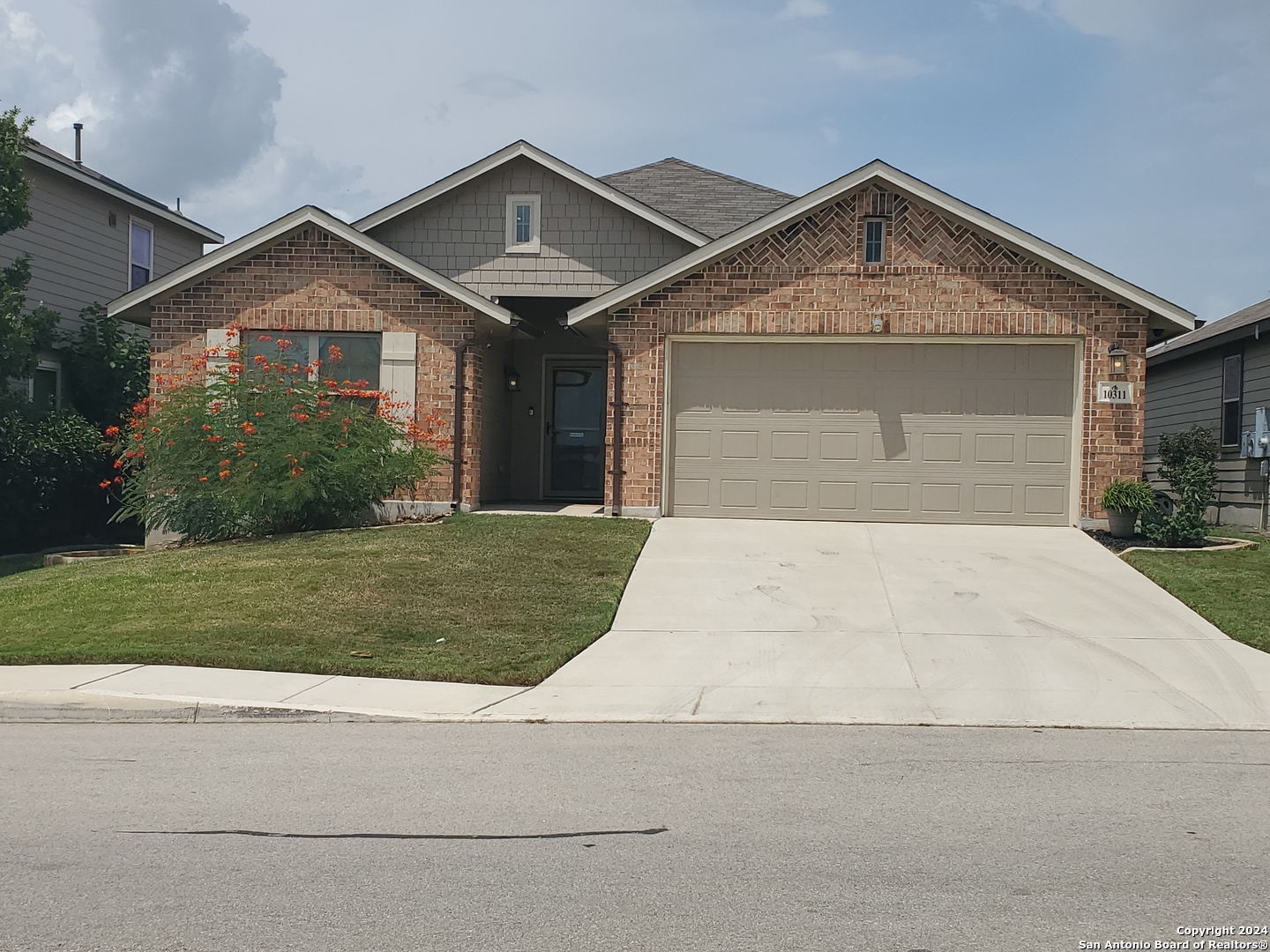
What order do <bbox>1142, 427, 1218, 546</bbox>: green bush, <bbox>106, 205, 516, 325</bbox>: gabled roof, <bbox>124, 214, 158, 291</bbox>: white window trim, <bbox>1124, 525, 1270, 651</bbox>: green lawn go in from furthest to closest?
<bbox>124, 214, 158, 291</bbox>: white window trim < <bbox>106, 205, 516, 325</bbox>: gabled roof < <bbox>1142, 427, 1218, 546</bbox>: green bush < <bbox>1124, 525, 1270, 651</bbox>: green lawn

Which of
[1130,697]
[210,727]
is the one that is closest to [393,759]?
[210,727]

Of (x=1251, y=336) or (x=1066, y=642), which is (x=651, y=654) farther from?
(x=1251, y=336)

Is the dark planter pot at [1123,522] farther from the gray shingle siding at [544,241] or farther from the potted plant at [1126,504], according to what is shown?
the gray shingle siding at [544,241]

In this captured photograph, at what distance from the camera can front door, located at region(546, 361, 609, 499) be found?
852 inches

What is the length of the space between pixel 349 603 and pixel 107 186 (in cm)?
1470

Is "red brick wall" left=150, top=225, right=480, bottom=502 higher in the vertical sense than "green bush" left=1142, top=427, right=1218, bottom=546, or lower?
higher

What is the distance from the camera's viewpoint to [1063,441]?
1725 cm

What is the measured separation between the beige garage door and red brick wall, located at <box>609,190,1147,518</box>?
35cm

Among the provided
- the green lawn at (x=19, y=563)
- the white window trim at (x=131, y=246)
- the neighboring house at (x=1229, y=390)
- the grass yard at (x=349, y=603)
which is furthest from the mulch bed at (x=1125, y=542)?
the white window trim at (x=131, y=246)

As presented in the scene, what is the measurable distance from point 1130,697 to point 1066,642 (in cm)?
187

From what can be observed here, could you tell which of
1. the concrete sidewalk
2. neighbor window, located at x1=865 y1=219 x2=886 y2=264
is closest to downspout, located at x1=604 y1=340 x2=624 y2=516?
neighbor window, located at x1=865 y1=219 x2=886 y2=264

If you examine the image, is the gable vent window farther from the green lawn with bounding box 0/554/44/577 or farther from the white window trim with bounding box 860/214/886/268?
the green lawn with bounding box 0/554/44/577

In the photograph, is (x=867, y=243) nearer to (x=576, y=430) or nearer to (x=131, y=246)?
(x=576, y=430)

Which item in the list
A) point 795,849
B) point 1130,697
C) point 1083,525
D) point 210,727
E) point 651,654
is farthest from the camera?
point 1083,525
